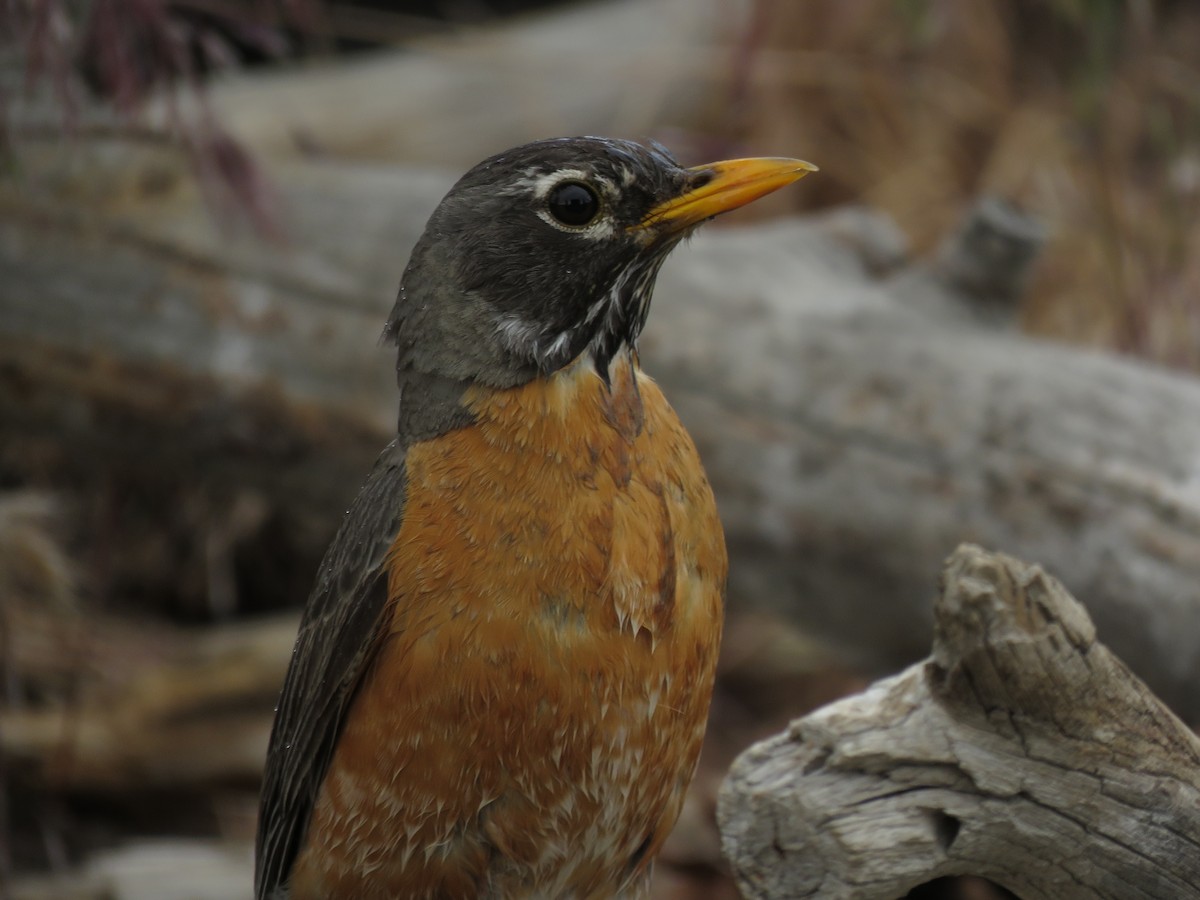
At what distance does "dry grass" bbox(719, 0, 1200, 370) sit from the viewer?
272 inches

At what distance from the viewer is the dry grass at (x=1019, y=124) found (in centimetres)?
690

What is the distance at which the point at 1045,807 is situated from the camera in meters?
2.87

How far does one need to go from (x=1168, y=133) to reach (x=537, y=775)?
5032 millimetres

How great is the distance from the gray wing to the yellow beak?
2.63ft

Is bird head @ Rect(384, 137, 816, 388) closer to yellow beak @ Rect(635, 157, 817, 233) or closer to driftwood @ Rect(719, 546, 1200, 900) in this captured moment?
yellow beak @ Rect(635, 157, 817, 233)

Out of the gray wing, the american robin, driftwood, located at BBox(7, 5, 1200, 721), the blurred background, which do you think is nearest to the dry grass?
the blurred background

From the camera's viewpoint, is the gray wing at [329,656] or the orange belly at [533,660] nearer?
the orange belly at [533,660]

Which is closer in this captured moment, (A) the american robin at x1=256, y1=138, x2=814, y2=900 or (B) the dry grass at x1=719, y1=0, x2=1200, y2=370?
(A) the american robin at x1=256, y1=138, x2=814, y2=900

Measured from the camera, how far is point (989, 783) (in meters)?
2.87

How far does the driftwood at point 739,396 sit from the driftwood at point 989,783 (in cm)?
193

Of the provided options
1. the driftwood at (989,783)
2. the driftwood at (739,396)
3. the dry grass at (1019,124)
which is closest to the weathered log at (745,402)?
the driftwood at (739,396)

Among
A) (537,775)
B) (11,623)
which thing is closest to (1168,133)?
(537,775)

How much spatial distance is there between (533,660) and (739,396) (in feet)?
7.92

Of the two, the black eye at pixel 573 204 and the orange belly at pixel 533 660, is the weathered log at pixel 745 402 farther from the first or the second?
Result: the black eye at pixel 573 204
